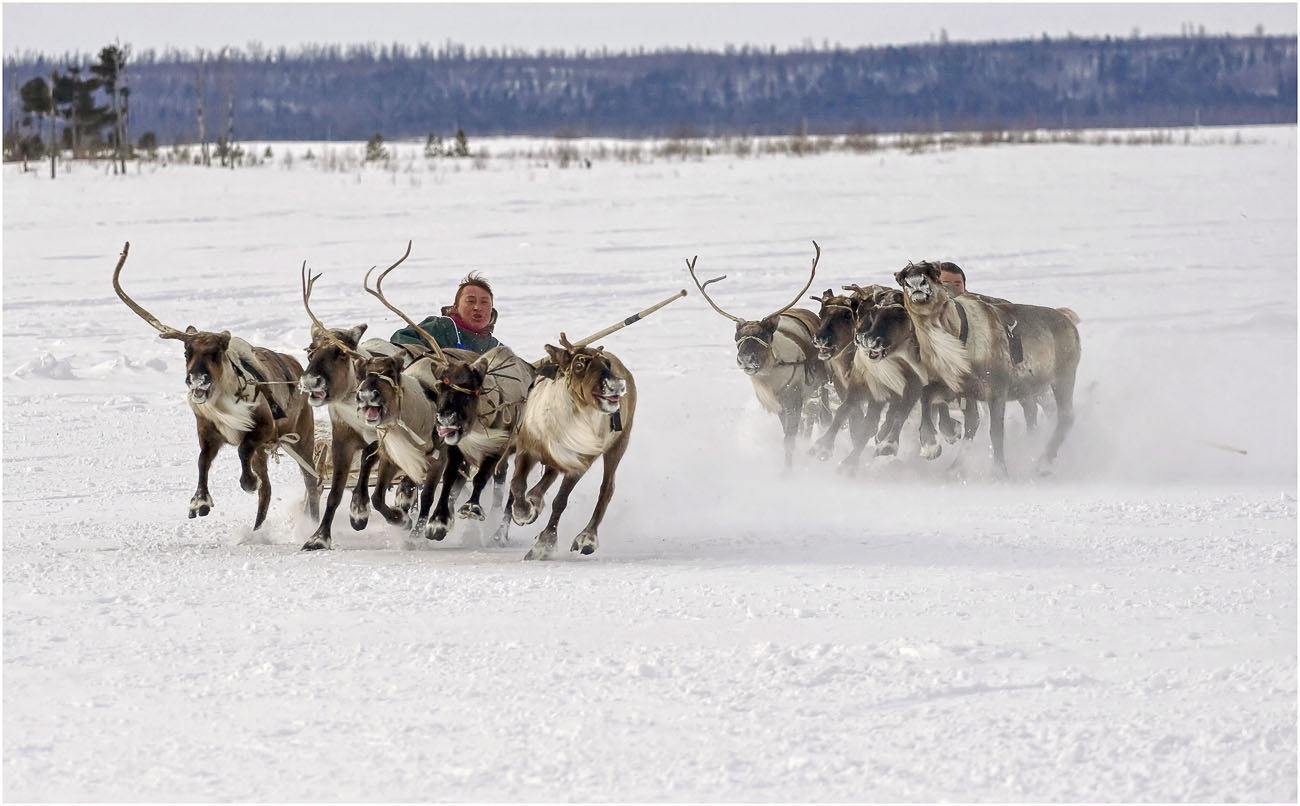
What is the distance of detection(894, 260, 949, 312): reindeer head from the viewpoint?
10297 mm

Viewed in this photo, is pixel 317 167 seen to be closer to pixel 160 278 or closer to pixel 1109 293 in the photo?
pixel 160 278

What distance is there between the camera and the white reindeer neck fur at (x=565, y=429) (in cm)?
801

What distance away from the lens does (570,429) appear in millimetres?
8031

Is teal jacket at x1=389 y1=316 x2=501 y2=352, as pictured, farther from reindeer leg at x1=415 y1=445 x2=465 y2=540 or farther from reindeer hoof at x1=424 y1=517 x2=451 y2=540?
reindeer hoof at x1=424 y1=517 x2=451 y2=540

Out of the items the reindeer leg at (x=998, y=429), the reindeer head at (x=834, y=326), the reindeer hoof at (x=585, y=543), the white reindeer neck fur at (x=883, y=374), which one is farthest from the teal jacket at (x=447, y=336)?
the reindeer leg at (x=998, y=429)

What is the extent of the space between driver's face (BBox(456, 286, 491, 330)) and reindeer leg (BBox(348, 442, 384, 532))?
136cm

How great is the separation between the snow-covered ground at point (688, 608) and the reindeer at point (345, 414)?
23cm

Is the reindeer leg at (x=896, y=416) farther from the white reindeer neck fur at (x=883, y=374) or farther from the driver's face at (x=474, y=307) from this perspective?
the driver's face at (x=474, y=307)

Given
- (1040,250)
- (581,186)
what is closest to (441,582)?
(1040,250)

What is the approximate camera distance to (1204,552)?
8.09m

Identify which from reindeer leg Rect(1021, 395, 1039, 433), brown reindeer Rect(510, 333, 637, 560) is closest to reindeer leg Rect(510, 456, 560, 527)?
brown reindeer Rect(510, 333, 637, 560)

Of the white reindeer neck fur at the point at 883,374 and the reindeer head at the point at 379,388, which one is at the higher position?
the reindeer head at the point at 379,388

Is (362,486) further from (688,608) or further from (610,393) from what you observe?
(688,608)

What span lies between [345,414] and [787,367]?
3434 mm
